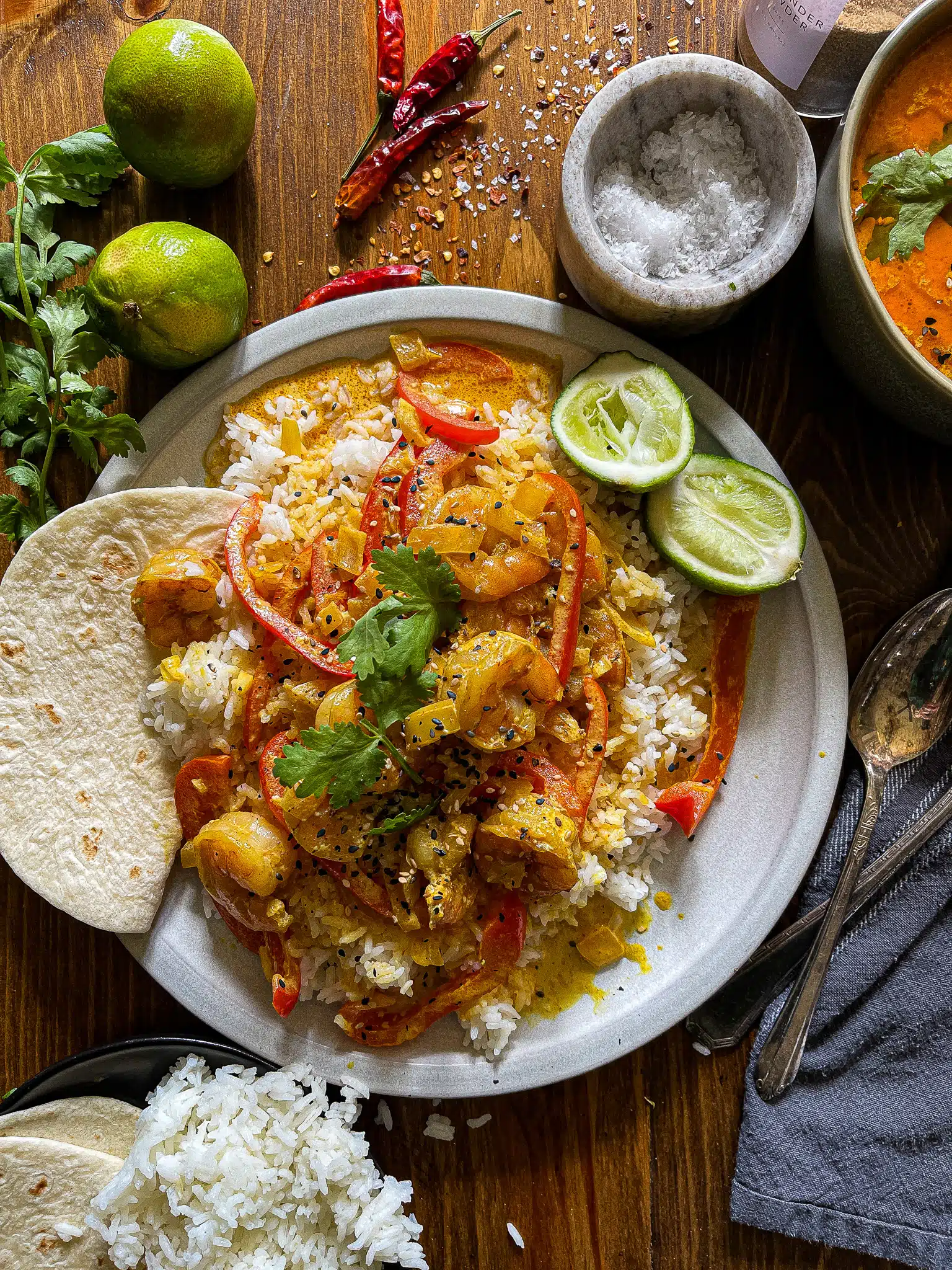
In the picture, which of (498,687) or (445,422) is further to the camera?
(445,422)

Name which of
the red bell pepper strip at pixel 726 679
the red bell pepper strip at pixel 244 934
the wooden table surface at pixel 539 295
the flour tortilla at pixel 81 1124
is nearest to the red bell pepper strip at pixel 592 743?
the red bell pepper strip at pixel 726 679

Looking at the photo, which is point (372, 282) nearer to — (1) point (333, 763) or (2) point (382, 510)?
(2) point (382, 510)

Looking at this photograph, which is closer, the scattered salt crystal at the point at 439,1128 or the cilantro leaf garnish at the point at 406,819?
the cilantro leaf garnish at the point at 406,819

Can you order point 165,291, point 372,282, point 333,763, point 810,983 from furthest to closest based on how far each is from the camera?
point 372,282, point 810,983, point 165,291, point 333,763

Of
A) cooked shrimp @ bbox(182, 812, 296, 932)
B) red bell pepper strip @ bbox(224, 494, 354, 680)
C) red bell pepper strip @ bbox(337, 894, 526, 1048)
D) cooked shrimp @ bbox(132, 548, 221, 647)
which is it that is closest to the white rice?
red bell pepper strip @ bbox(337, 894, 526, 1048)

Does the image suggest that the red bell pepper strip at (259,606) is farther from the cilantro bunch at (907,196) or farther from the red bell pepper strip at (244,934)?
the cilantro bunch at (907,196)

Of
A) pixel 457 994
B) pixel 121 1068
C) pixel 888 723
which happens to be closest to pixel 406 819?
pixel 457 994
